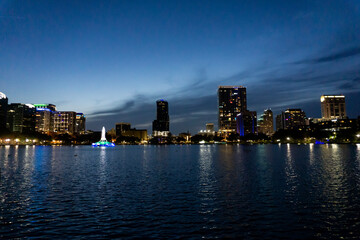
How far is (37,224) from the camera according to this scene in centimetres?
2014

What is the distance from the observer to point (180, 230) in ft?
61.4

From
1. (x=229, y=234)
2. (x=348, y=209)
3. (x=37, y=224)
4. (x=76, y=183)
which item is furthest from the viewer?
(x=76, y=183)

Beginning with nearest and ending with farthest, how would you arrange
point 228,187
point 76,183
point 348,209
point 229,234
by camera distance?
point 229,234 → point 348,209 → point 228,187 → point 76,183

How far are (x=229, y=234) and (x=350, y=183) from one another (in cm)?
2595

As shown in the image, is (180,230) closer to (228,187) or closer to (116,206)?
(116,206)

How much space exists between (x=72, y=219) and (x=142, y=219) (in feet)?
16.9

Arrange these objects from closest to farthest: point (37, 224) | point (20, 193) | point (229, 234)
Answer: point (229, 234)
point (37, 224)
point (20, 193)

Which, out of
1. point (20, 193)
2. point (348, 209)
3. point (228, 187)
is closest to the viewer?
point (348, 209)

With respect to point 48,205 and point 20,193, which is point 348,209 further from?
point 20,193

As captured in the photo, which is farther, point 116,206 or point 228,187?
point 228,187

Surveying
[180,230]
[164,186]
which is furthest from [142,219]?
[164,186]

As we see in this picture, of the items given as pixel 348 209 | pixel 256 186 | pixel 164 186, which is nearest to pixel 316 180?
pixel 256 186

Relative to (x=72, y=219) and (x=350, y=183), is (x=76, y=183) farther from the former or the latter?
(x=350, y=183)

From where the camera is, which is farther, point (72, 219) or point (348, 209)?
point (348, 209)
